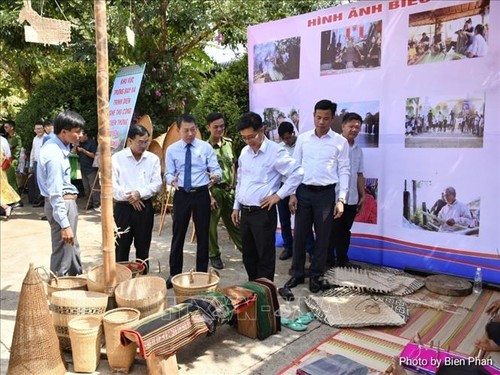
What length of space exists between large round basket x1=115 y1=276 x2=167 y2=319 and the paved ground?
359 millimetres

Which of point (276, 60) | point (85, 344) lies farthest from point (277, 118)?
point (85, 344)

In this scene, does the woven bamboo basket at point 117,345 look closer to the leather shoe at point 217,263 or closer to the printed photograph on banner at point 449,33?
the leather shoe at point 217,263

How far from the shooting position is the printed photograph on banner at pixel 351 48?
4719 millimetres

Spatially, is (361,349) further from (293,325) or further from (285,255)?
(285,255)

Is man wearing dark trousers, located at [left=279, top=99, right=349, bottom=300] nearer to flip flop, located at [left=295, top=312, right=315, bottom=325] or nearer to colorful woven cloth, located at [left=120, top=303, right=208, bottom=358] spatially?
flip flop, located at [left=295, top=312, right=315, bottom=325]

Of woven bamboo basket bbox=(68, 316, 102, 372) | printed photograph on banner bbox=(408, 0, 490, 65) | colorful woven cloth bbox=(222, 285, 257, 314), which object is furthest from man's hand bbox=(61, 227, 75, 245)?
printed photograph on banner bbox=(408, 0, 490, 65)

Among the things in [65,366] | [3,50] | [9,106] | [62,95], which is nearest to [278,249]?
[65,366]

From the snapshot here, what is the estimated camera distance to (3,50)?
32.3 feet

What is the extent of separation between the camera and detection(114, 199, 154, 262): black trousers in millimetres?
3943

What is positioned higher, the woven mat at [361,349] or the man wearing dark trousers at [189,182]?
the man wearing dark trousers at [189,182]

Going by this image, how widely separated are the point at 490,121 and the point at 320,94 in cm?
184

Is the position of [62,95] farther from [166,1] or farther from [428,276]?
[428,276]

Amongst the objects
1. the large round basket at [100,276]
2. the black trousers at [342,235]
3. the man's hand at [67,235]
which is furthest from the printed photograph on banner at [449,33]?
the man's hand at [67,235]

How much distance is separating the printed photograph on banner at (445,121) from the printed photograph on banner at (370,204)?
1.88ft
